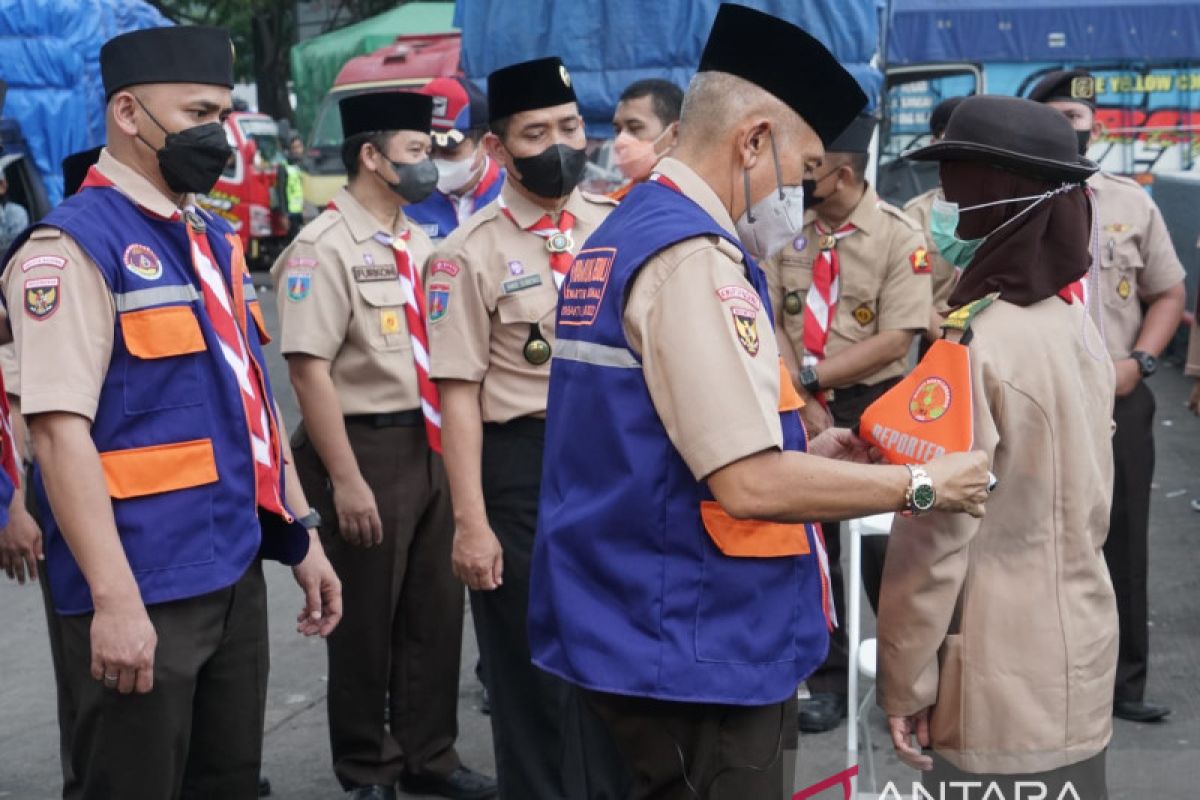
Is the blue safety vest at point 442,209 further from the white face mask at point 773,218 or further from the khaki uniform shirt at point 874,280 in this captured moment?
the white face mask at point 773,218

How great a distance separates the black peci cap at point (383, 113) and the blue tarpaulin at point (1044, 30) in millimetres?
17108

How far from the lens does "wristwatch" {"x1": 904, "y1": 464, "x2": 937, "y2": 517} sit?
280 centimetres

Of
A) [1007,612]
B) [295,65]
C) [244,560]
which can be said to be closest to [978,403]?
[1007,612]

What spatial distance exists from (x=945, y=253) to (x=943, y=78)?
1960 cm

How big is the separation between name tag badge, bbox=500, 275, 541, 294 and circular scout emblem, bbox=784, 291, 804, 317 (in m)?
1.59

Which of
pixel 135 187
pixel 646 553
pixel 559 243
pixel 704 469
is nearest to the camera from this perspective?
pixel 704 469

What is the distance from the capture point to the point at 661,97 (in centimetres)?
610

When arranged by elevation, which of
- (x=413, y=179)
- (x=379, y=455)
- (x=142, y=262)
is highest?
(x=142, y=262)

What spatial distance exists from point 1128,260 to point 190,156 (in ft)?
11.5

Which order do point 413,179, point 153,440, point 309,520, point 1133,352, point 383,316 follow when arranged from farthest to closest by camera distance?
point 1133,352 → point 413,179 → point 383,316 → point 309,520 → point 153,440

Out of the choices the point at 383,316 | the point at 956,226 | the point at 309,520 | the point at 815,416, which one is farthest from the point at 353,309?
the point at 956,226

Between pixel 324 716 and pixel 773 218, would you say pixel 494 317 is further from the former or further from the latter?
pixel 324 716

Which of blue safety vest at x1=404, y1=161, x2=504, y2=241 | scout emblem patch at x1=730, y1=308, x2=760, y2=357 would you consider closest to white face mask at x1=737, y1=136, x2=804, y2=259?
scout emblem patch at x1=730, y1=308, x2=760, y2=357

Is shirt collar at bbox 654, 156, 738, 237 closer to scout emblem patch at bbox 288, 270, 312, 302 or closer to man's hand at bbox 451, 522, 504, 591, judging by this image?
man's hand at bbox 451, 522, 504, 591
